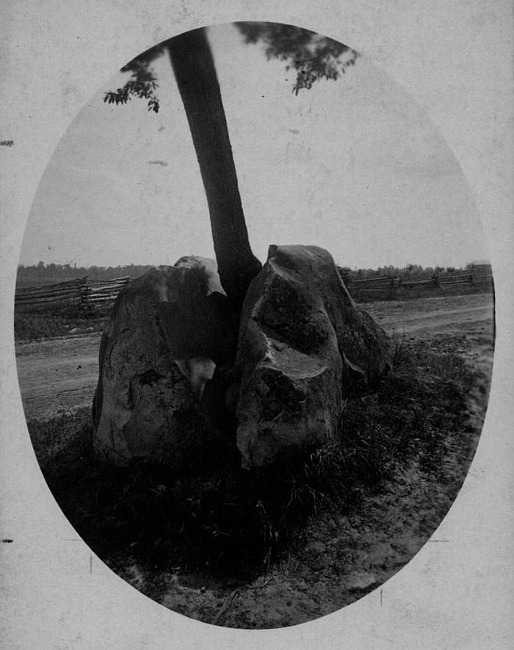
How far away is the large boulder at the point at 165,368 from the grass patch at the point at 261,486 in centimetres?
16

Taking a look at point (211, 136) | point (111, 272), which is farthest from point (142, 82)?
point (111, 272)

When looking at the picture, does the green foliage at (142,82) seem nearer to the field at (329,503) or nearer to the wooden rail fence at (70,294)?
the wooden rail fence at (70,294)

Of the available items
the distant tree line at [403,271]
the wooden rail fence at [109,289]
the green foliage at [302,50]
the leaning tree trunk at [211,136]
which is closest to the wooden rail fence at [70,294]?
the wooden rail fence at [109,289]

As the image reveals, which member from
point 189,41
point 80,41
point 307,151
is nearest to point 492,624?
point 307,151

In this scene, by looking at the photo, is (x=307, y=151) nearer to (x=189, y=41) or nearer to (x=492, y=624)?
(x=189, y=41)

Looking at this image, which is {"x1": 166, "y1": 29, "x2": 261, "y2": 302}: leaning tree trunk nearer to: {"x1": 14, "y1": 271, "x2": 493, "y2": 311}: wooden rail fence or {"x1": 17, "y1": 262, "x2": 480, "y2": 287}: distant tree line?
{"x1": 17, "y1": 262, "x2": 480, "y2": 287}: distant tree line

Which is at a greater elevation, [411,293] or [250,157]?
[250,157]

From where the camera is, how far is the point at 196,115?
414cm

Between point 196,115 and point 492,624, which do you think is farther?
point 492,624

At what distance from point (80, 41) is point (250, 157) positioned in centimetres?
150

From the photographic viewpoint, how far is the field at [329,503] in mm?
3719

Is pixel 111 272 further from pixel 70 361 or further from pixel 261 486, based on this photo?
pixel 261 486

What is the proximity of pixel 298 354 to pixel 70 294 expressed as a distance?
5.63 ft

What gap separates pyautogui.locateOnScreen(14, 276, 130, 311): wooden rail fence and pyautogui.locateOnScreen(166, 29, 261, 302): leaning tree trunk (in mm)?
771
